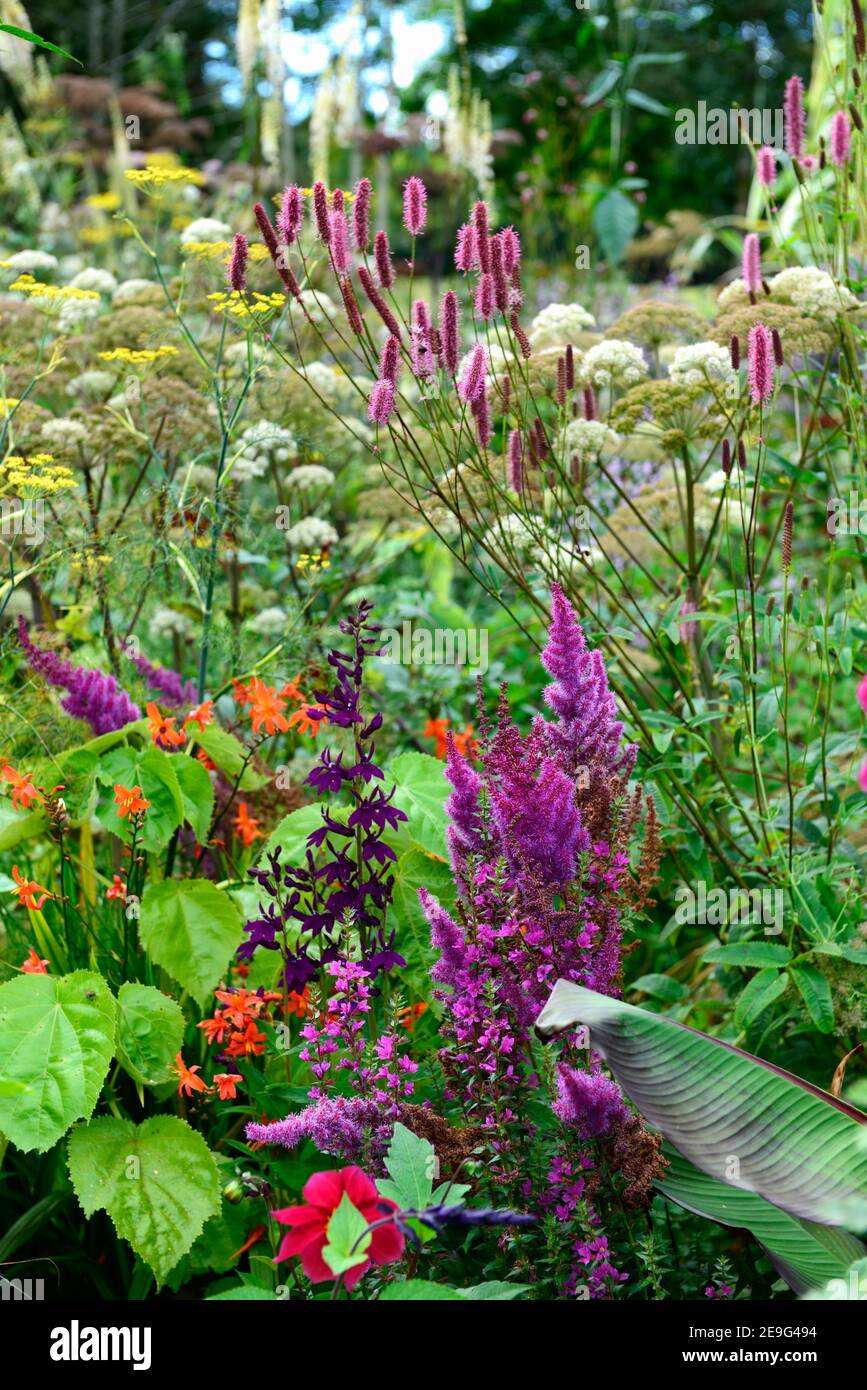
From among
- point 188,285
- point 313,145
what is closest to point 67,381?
point 188,285

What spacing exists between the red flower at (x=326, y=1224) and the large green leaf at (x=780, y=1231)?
630mm

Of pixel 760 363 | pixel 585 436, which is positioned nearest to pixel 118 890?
pixel 585 436

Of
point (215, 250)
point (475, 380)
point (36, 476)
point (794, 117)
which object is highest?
point (794, 117)

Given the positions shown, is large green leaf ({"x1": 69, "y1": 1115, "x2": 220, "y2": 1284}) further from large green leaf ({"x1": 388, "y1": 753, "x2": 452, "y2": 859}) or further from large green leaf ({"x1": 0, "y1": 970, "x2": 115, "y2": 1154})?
large green leaf ({"x1": 388, "y1": 753, "x2": 452, "y2": 859})

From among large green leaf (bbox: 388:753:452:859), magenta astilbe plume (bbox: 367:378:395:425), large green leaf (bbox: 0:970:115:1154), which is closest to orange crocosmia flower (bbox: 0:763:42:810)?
large green leaf (bbox: 0:970:115:1154)

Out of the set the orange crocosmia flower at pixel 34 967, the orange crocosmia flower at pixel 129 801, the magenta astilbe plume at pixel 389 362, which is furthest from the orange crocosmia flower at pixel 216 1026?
the magenta astilbe plume at pixel 389 362

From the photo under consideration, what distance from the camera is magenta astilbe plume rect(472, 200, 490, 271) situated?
105 inches

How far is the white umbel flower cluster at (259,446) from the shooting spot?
3396 mm

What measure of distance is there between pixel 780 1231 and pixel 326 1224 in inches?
32.3

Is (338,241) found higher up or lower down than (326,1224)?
higher up

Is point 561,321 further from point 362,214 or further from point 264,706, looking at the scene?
point 264,706

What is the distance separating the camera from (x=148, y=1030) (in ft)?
8.18

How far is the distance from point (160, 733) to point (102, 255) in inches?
317

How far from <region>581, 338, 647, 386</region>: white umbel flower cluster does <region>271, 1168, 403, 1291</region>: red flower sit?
1.91 meters
